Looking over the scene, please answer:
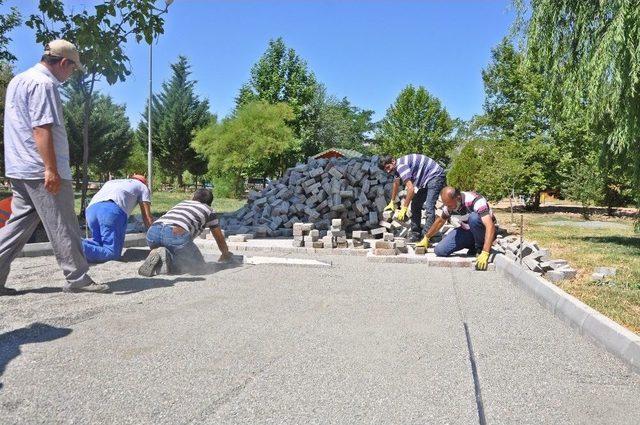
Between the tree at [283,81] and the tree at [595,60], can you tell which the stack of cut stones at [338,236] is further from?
the tree at [283,81]

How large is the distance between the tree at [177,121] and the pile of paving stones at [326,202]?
Answer: 26881mm

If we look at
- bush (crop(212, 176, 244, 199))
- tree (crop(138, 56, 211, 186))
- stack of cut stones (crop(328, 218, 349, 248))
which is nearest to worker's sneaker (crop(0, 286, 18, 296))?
stack of cut stones (crop(328, 218, 349, 248))

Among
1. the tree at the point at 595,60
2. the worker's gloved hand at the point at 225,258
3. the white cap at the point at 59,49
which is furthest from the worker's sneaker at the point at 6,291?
the tree at the point at 595,60

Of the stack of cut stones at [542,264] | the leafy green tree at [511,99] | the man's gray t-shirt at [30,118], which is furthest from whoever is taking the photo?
the leafy green tree at [511,99]

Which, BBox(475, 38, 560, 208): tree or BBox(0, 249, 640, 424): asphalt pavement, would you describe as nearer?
BBox(0, 249, 640, 424): asphalt pavement

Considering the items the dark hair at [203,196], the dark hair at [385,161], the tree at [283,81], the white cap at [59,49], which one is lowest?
the dark hair at [203,196]

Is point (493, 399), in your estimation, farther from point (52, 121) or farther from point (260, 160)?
point (260, 160)

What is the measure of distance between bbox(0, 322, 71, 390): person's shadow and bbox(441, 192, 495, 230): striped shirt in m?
5.25

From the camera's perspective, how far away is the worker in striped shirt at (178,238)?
17.6 ft

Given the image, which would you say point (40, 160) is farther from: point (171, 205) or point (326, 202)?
point (171, 205)

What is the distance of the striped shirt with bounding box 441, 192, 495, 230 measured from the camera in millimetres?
6785

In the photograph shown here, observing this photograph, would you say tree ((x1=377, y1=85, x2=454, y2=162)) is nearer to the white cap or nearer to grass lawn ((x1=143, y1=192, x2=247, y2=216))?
grass lawn ((x1=143, y1=192, x2=247, y2=216))

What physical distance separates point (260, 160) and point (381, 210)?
23.0 m

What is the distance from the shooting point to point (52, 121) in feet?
12.7
